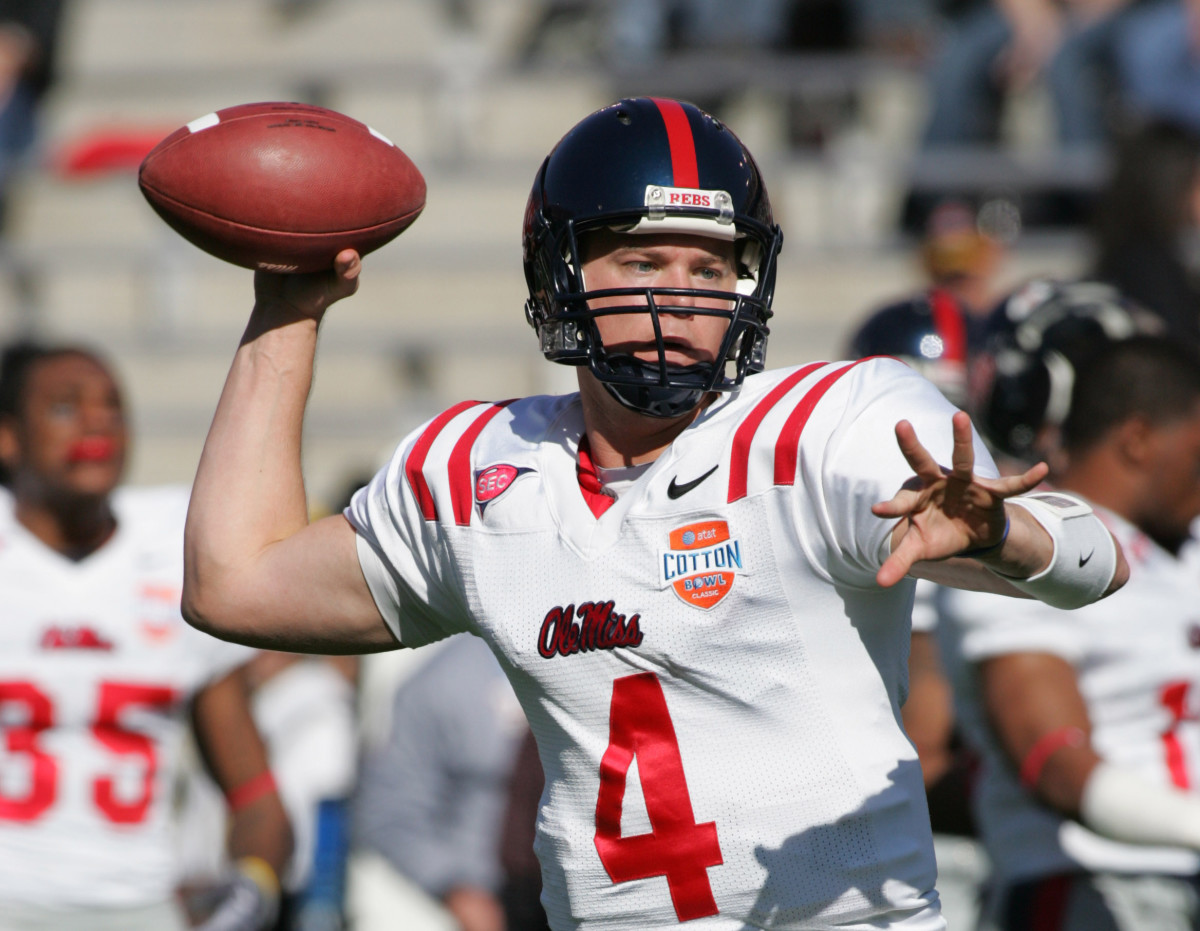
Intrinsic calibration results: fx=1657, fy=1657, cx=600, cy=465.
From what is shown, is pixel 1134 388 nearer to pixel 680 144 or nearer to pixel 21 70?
pixel 680 144

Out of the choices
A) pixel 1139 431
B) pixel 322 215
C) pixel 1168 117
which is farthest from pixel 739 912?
pixel 1168 117

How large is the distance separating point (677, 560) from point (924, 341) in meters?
2.33

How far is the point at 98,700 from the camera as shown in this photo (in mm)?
4059

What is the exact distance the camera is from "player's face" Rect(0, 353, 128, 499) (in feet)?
14.0

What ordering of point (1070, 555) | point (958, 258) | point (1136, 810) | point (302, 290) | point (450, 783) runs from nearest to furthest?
point (1070, 555) < point (302, 290) < point (1136, 810) < point (450, 783) < point (958, 258)

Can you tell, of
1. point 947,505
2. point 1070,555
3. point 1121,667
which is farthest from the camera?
point 1121,667

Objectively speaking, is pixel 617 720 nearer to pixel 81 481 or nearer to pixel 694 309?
pixel 694 309

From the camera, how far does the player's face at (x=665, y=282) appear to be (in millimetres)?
2242

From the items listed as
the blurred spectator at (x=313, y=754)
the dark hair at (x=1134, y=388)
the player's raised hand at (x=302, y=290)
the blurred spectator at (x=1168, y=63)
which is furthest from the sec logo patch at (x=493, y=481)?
the blurred spectator at (x=1168, y=63)

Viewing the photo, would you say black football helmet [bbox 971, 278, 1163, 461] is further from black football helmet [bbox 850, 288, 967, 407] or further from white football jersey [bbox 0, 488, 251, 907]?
white football jersey [bbox 0, 488, 251, 907]

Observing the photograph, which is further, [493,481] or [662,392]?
[493,481]

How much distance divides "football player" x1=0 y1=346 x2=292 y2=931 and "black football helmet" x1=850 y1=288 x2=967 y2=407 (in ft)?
6.03

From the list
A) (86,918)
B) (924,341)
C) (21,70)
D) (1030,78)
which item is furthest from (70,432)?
(21,70)

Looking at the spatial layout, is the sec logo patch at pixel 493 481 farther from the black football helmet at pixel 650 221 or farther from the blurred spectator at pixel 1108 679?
the blurred spectator at pixel 1108 679
